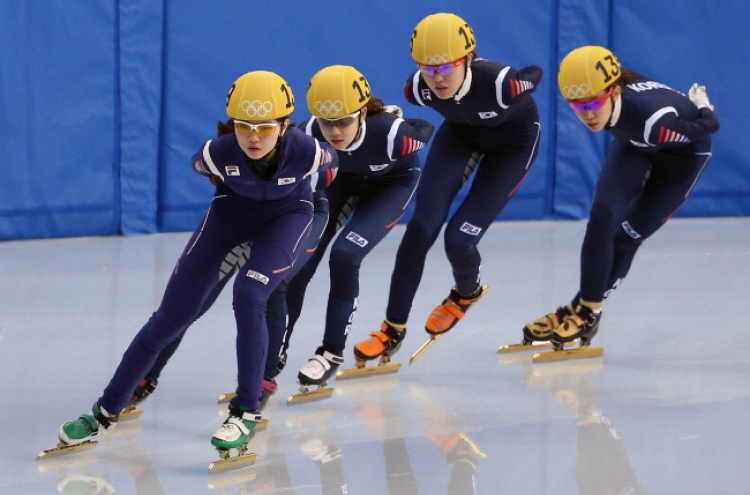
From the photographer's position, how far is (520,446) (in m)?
4.30

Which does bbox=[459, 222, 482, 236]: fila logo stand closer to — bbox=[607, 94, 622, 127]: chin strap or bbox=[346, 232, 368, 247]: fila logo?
bbox=[346, 232, 368, 247]: fila logo

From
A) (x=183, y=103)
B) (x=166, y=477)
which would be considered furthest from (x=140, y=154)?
(x=166, y=477)

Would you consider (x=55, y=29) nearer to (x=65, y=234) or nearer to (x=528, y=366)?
(x=65, y=234)

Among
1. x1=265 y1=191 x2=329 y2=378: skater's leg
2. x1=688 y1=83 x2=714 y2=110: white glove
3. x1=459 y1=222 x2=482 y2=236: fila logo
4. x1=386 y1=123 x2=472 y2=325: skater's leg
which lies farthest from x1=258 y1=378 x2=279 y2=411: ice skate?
x1=688 y1=83 x2=714 y2=110: white glove

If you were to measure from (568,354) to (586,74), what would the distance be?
1.37 metres

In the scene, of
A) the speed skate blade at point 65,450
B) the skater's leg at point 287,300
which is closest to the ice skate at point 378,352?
the skater's leg at point 287,300

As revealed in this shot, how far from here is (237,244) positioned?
4227 millimetres

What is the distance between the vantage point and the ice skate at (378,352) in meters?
5.30

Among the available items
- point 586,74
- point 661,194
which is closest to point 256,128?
point 586,74

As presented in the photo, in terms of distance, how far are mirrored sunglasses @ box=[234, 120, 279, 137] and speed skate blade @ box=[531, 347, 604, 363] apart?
2097 millimetres

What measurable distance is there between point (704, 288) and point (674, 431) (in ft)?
8.52

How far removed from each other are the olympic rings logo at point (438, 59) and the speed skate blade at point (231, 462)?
1.90 metres

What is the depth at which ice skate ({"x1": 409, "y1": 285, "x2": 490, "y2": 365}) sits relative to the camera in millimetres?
5527

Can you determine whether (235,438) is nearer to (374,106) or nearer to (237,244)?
(237,244)
